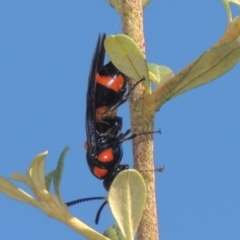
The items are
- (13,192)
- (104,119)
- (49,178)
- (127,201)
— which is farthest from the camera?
(104,119)

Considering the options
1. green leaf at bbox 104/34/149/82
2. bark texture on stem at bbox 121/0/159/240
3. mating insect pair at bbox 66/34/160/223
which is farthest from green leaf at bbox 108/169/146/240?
mating insect pair at bbox 66/34/160/223

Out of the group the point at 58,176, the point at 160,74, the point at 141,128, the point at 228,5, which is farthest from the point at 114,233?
the point at 228,5

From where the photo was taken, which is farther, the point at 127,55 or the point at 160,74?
the point at 160,74

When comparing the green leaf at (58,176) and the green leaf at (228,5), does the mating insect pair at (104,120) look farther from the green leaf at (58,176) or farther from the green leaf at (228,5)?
the green leaf at (228,5)

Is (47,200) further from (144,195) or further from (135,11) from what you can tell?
(135,11)

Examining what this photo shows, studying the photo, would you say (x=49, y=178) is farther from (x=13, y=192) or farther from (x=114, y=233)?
(x=114, y=233)

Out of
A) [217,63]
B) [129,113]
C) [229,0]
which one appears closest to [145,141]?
[129,113]
